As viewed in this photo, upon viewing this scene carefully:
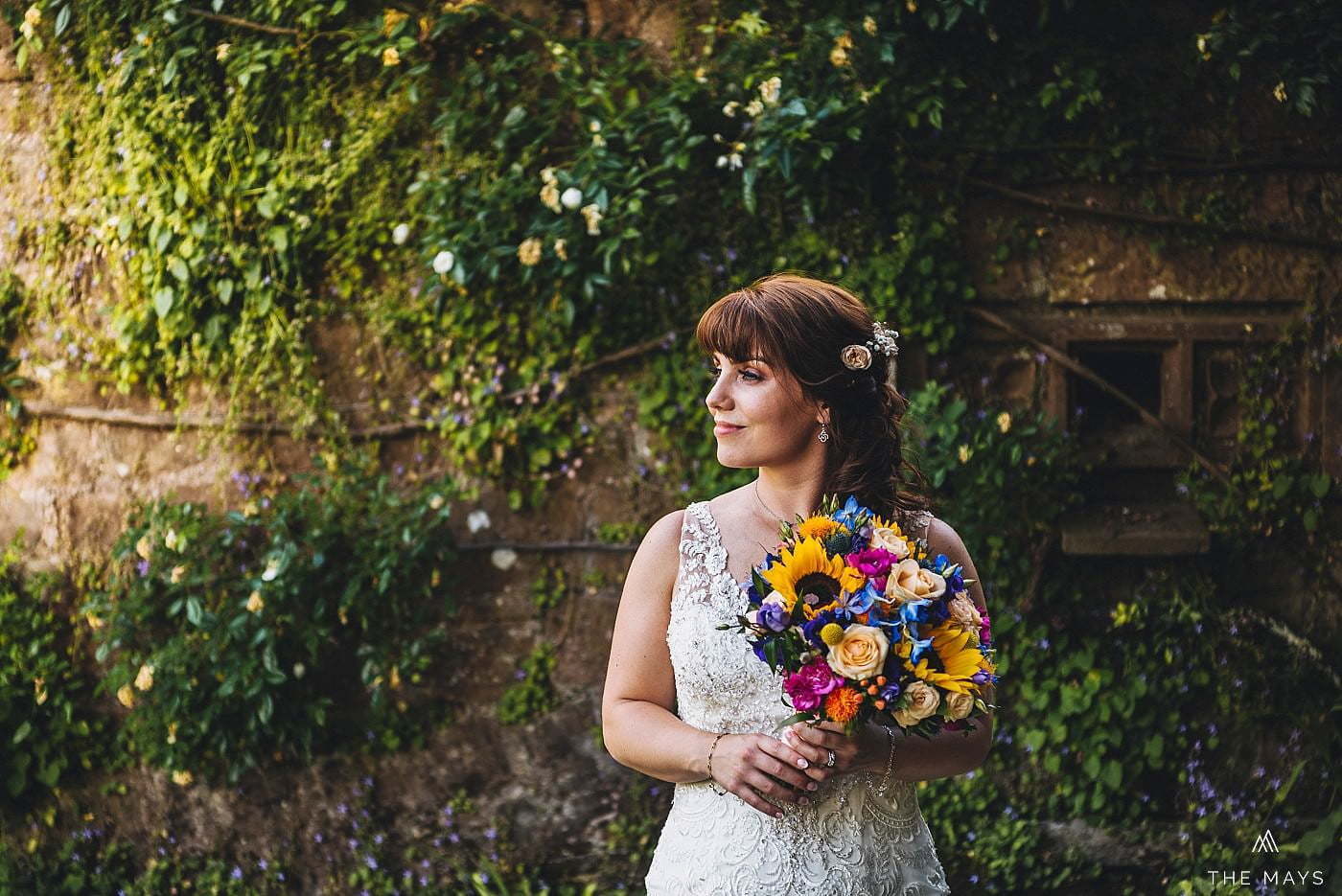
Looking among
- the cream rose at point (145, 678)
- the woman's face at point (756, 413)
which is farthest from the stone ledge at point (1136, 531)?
the cream rose at point (145, 678)

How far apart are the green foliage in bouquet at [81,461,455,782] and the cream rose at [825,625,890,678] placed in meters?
2.77

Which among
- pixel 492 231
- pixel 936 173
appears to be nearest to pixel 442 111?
pixel 492 231

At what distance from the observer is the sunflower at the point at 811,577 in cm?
191

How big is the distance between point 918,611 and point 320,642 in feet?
10.5

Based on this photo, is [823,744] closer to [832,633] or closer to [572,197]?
[832,633]

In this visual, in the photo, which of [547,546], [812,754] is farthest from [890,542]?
[547,546]

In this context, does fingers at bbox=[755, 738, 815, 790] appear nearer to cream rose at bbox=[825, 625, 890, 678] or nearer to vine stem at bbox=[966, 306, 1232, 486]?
cream rose at bbox=[825, 625, 890, 678]

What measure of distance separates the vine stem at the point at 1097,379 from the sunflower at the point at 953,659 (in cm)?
260

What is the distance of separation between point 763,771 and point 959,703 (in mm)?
385

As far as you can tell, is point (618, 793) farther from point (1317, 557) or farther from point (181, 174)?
point (181, 174)

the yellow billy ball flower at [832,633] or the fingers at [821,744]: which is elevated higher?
the yellow billy ball flower at [832,633]

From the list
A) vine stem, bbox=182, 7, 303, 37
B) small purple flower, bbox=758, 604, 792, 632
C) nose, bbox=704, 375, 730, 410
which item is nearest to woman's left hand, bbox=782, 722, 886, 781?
small purple flower, bbox=758, 604, 792, 632

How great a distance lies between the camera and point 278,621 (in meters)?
4.40

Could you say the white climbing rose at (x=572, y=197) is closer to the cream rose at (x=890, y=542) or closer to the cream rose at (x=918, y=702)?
the cream rose at (x=890, y=542)
